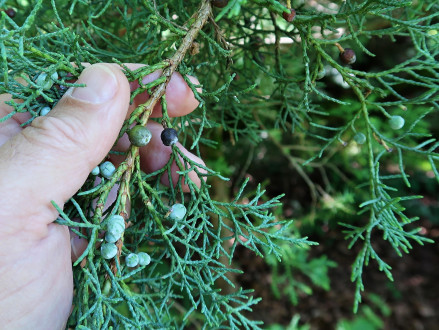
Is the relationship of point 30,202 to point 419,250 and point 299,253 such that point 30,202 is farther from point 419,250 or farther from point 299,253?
point 419,250

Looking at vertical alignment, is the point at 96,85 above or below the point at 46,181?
above

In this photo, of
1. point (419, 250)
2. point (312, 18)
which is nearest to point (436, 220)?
point (419, 250)

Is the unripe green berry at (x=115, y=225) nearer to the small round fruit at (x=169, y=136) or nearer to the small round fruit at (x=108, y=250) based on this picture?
the small round fruit at (x=108, y=250)

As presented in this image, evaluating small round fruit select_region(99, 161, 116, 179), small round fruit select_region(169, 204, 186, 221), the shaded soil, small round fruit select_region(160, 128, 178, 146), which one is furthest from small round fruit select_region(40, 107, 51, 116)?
the shaded soil

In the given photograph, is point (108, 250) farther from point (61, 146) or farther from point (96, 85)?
point (96, 85)

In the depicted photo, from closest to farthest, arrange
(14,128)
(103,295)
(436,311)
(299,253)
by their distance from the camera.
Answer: (103,295), (14,128), (299,253), (436,311)

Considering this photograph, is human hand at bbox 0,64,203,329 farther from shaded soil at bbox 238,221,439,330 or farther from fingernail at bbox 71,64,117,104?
shaded soil at bbox 238,221,439,330

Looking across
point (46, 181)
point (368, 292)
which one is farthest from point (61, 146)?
point (368, 292)
